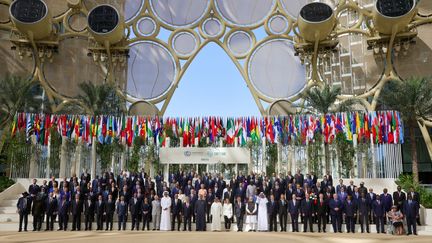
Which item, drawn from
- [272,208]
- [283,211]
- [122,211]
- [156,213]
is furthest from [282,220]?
[122,211]

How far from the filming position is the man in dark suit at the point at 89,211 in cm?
1472

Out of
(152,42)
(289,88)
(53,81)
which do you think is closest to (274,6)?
(289,88)

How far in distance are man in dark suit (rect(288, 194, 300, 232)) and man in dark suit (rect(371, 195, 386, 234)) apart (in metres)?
2.61

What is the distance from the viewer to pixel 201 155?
891 inches

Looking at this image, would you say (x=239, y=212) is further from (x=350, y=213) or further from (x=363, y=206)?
(x=363, y=206)

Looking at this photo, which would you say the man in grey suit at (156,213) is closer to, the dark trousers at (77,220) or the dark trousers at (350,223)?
the dark trousers at (77,220)

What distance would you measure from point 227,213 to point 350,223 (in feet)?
13.9

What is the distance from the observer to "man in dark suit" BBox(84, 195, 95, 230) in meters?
14.7

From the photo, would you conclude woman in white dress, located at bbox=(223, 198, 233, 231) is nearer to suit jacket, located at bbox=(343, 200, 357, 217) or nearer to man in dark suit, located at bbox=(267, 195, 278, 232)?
man in dark suit, located at bbox=(267, 195, 278, 232)

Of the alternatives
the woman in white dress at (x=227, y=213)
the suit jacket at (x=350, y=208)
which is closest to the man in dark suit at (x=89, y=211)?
the woman in white dress at (x=227, y=213)

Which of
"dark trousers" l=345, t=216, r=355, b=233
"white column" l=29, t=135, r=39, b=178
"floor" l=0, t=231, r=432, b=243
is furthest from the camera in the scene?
"white column" l=29, t=135, r=39, b=178

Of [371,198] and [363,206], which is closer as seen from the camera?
[363,206]

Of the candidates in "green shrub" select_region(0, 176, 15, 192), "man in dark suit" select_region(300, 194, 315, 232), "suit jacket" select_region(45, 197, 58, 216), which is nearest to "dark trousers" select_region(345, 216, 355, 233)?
"man in dark suit" select_region(300, 194, 315, 232)

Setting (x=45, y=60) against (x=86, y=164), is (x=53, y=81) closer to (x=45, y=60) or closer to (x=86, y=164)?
(x=45, y=60)
